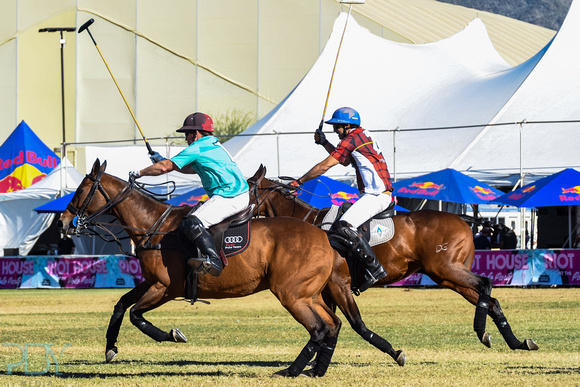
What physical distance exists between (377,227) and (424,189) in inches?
546

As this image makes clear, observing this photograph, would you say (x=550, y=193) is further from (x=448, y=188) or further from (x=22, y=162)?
(x=22, y=162)

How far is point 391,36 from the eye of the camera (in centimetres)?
5831

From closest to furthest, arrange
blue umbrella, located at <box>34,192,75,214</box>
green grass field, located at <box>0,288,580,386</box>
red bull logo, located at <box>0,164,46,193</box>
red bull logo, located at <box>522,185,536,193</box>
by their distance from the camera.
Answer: green grass field, located at <box>0,288,580,386</box>, red bull logo, located at <box>522,185,536,193</box>, blue umbrella, located at <box>34,192,75,214</box>, red bull logo, located at <box>0,164,46,193</box>

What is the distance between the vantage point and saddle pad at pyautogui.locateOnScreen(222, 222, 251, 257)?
9508mm

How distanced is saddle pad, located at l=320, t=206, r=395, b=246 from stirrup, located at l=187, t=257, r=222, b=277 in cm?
193

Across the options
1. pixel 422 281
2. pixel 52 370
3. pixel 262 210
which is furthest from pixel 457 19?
pixel 52 370

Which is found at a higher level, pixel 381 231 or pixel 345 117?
pixel 345 117

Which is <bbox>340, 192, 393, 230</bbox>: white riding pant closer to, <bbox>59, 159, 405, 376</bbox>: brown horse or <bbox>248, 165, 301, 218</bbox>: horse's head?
<bbox>59, 159, 405, 376</bbox>: brown horse

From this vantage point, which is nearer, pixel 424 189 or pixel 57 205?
pixel 424 189

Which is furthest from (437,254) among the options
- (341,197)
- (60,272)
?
(60,272)

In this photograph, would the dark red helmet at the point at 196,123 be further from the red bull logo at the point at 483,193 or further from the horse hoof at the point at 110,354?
the red bull logo at the point at 483,193

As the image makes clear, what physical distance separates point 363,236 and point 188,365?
7.52 feet

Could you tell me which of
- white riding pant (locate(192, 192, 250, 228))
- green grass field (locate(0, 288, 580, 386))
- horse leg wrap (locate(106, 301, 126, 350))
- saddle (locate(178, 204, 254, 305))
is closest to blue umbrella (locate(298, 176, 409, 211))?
green grass field (locate(0, 288, 580, 386))

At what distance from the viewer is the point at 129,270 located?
2694 centimetres
